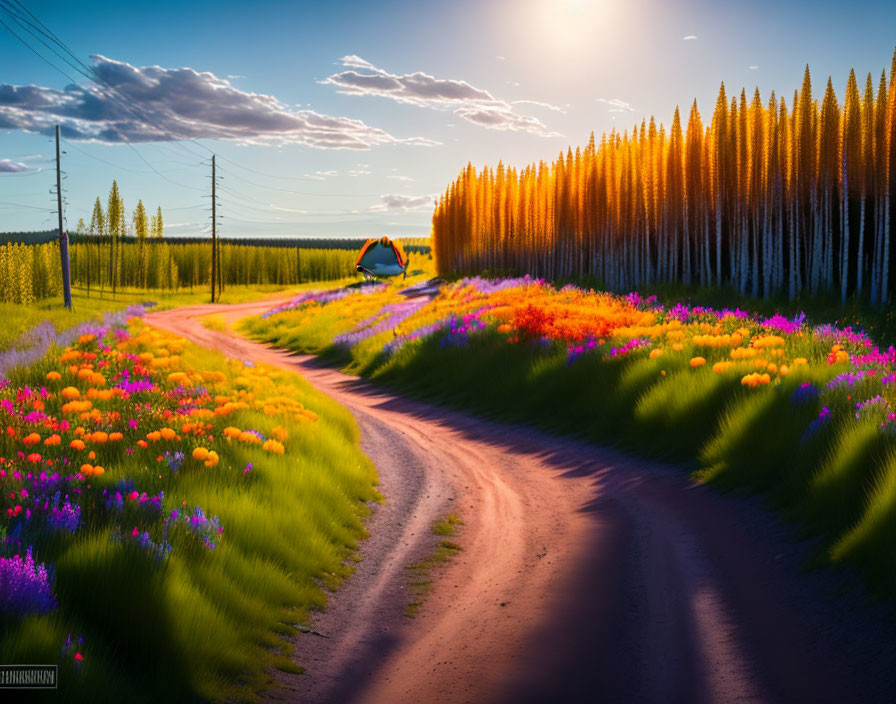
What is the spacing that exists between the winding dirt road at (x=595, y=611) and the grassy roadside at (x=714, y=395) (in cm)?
58

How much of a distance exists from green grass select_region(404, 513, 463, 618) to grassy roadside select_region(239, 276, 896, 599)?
12.9 feet

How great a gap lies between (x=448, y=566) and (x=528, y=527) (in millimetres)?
1592

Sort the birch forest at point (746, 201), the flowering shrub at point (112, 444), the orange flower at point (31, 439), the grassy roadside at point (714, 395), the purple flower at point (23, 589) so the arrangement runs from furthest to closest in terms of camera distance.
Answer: the birch forest at point (746, 201) < the grassy roadside at point (714, 395) < the orange flower at point (31, 439) < the flowering shrub at point (112, 444) < the purple flower at point (23, 589)

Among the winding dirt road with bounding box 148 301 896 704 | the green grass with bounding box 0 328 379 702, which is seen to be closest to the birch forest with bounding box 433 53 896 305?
the winding dirt road with bounding box 148 301 896 704

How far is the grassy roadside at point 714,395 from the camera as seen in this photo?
7.43 metres

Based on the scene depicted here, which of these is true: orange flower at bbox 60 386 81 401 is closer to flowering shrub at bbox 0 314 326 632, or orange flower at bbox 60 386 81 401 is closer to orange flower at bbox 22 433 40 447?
flowering shrub at bbox 0 314 326 632

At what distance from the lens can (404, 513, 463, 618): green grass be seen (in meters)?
6.64

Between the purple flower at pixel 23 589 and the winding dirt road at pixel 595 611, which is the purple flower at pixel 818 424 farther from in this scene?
the purple flower at pixel 23 589

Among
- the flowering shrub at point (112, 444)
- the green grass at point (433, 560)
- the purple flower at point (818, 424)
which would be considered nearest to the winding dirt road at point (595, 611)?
the green grass at point (433, 560)

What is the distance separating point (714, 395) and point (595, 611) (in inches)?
259

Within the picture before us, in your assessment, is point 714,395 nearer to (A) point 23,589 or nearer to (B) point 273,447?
A: (B) point 273,447

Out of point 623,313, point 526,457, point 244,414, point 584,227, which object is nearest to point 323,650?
point 244,414

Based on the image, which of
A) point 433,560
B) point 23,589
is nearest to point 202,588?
point 23,589

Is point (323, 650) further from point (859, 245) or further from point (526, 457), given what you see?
point (859, 245)
